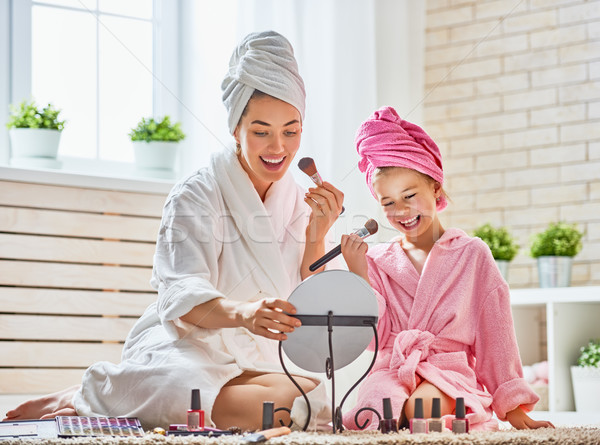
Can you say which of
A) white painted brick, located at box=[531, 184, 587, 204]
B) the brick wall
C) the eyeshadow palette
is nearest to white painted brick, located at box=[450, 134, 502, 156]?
the brick wall

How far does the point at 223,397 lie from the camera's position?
1.63m

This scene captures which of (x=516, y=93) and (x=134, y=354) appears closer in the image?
(x=134, y=354)

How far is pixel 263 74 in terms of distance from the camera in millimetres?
1724

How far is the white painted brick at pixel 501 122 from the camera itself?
3225 millimetres

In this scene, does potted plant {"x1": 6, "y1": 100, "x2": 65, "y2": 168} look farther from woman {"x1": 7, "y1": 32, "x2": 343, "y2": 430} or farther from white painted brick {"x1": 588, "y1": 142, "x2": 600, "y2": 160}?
white painted brick {"x1": 588, "y1": 142, "x2": 600, "y2": 160}

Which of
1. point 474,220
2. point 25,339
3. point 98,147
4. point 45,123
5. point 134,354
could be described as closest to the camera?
point 134,354

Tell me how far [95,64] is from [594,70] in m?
1.76

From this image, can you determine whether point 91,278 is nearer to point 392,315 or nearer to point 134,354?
point 134,354

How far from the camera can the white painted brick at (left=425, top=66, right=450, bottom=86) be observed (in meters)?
3.41

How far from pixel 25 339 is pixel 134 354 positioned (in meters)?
0.98

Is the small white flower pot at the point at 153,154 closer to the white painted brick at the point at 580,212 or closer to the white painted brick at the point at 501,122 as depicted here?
the white painted brick at the point at 501,122

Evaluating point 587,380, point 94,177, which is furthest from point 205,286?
point 587,380

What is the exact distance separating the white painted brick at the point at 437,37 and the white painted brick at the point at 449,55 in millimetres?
24

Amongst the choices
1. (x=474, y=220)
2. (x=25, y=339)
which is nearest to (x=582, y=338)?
(x=474, y=220)
